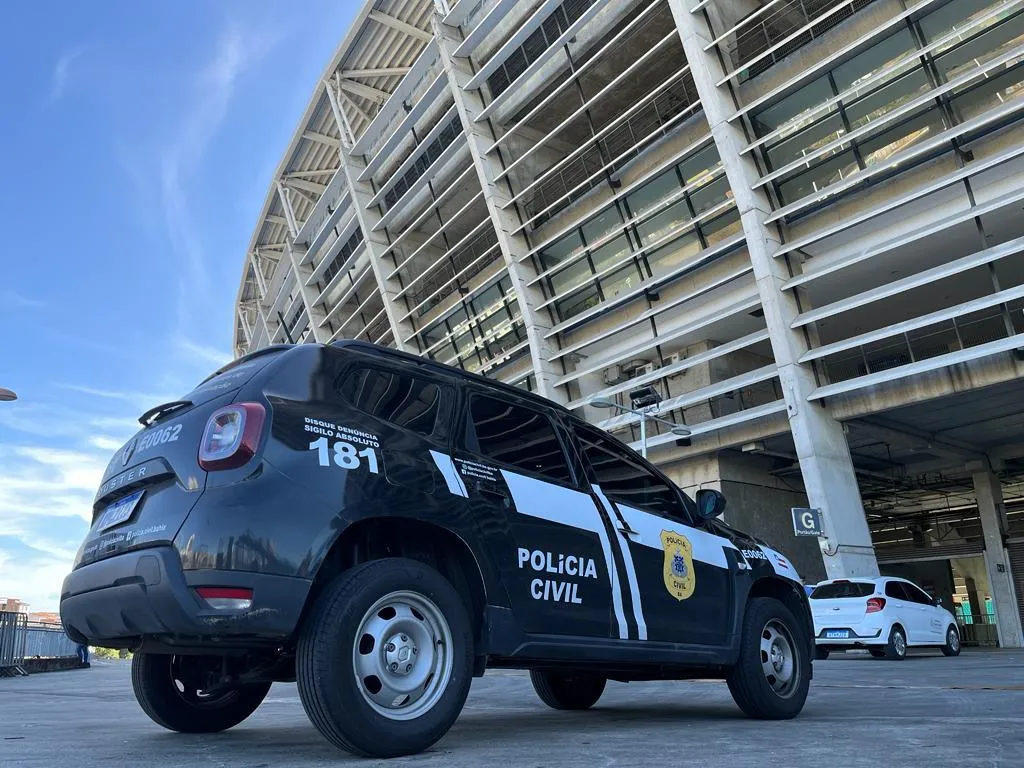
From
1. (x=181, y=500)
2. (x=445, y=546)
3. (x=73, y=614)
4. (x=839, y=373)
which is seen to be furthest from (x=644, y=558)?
(x=839, y=373)

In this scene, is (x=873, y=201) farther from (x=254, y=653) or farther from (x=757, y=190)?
(x=254, y=653)

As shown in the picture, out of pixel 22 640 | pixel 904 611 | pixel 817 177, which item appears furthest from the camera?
pixel 817 177

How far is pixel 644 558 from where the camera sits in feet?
15.3

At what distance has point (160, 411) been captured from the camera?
3900 millimetres

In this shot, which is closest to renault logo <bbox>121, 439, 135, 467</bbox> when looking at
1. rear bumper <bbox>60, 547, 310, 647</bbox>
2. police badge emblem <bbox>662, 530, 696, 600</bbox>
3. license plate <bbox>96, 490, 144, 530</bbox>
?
license plate <bbox>96, 490, 144, 530</bbox>

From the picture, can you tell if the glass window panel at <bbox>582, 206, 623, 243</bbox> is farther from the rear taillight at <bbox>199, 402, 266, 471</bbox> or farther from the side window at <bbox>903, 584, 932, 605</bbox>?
the rear taillight at <bbox>199, 402, 266, 471</bbox>

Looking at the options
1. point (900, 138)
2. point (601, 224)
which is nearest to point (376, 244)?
point (601, 224)

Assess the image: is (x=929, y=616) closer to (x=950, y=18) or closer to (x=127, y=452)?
(x=950, y=18)

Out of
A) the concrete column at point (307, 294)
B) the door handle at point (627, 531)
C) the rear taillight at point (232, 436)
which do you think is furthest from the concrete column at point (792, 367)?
the concrete column at point (307, 294)

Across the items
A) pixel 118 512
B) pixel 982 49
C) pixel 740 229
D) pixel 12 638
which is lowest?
pixel 12 638

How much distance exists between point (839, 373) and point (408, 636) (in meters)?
25.3

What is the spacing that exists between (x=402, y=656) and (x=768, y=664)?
9.80 feet

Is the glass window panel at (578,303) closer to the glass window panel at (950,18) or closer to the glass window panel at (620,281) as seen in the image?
the glass window panel at (620,281)

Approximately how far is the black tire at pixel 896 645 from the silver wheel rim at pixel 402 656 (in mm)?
14442
